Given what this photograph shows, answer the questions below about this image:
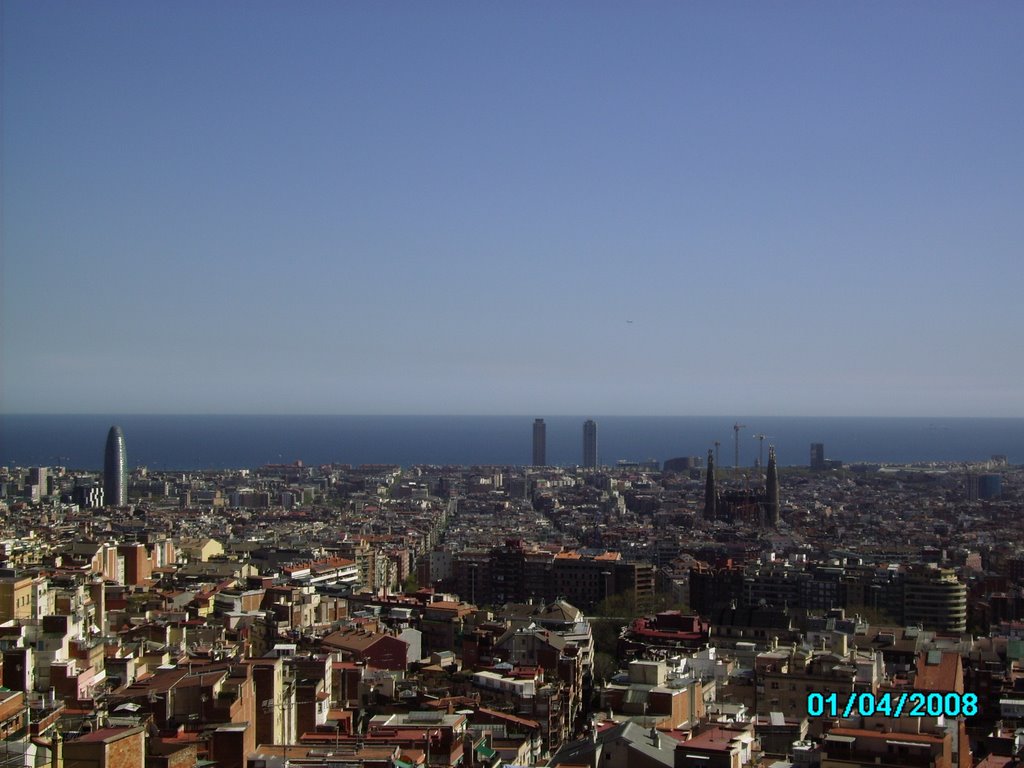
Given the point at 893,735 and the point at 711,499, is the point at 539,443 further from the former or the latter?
the point at 893,735

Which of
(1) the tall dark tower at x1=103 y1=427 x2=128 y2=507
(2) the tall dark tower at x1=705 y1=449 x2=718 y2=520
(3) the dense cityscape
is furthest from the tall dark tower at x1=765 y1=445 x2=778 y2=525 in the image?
(1) the tall dark tower at x1=103 y1=427 x2=128 y2=507

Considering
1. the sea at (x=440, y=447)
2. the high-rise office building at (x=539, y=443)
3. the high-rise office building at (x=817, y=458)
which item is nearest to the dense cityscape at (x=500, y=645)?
the high-rise office building at (x=817, y=458)

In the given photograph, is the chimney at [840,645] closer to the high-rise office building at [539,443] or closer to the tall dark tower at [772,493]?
the tall dark tower at [772,493]

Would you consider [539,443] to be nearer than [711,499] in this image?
No

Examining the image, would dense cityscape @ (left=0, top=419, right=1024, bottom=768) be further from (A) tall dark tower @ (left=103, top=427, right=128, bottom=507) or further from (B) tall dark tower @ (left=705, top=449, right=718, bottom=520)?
(A) tall dark tower @ (left=103, top=427, right=128, bottom=507)

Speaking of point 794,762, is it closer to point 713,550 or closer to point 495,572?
point 495,572

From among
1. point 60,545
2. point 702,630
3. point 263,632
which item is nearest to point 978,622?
point 702,630

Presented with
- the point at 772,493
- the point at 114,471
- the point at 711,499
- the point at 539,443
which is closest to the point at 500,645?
the point at 772,493

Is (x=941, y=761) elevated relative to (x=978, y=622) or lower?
elevated

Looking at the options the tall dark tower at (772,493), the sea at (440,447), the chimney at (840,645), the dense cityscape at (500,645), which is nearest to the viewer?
the dense cityscape at (500,645)
